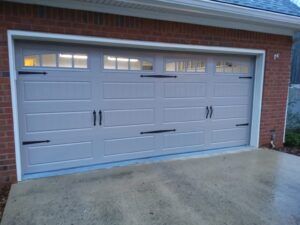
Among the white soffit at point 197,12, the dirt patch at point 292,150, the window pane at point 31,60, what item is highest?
the white soffit at point 197,12

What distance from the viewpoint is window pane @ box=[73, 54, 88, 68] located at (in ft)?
12.2

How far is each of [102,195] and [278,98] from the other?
14.1ft

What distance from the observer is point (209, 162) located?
4332mm

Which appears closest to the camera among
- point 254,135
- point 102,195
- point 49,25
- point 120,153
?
point 102,195

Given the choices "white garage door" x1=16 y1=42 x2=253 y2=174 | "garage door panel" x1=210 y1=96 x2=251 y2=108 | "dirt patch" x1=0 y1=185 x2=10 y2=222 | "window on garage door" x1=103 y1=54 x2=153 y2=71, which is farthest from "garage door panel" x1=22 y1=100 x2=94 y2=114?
"garage door panel" x1=210 y1=96 x2=251 y2=108

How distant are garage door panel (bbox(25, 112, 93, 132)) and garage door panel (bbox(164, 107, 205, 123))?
4.69 feet

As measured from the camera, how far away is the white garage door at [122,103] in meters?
3.57

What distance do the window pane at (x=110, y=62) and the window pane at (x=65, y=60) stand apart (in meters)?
0.54

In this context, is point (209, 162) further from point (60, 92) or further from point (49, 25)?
point (49, 25)

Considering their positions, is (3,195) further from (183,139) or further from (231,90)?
(231,90)

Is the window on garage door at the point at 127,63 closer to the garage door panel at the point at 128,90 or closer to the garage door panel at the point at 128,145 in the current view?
the garage door panel at the point at 128,90

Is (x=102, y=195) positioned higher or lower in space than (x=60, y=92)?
lower

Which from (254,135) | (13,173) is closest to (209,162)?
(254,135)

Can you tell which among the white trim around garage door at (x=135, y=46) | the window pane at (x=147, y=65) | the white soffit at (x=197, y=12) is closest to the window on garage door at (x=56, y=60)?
the white trim around garage door at (x=135, y=46)
